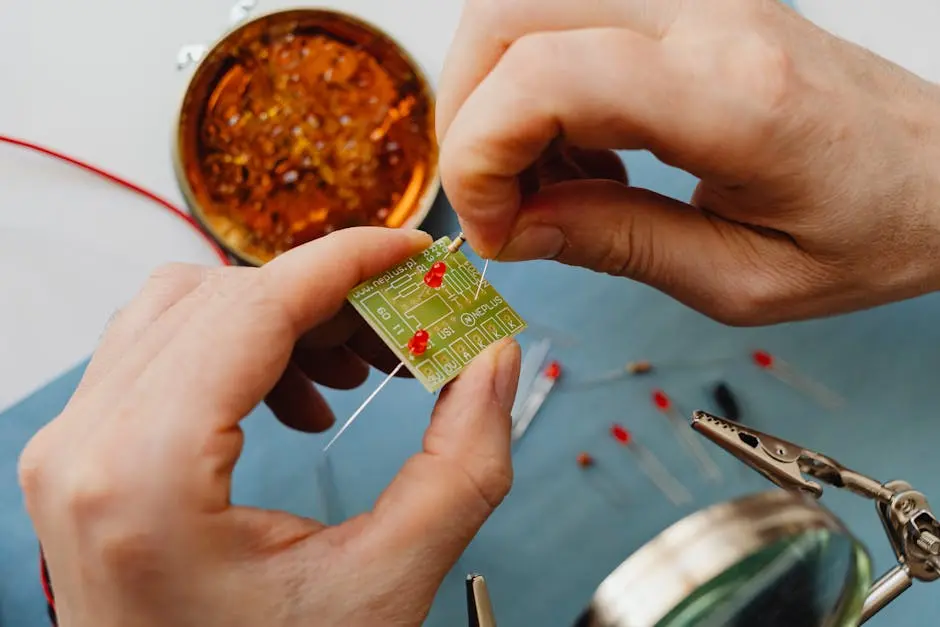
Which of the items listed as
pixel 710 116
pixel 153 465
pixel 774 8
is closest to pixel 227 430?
pixel 153 465

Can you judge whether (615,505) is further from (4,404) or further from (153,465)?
(4,404)

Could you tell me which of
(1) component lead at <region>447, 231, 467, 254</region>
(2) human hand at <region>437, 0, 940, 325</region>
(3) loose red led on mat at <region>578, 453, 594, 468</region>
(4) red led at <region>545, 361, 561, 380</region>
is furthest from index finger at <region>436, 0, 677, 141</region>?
(3) loose red led on mat at <region>578, 453, 594, 468</region>

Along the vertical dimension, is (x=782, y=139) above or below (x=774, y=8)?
below

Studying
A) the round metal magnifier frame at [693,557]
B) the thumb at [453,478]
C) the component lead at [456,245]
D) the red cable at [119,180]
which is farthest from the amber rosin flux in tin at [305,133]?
the round metal magnifier frame at [693,557]

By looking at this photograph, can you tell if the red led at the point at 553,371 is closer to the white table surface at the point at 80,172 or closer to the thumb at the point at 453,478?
the thumb at the point at 453,478

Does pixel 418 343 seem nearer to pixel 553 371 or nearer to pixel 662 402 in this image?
pixel 553 371

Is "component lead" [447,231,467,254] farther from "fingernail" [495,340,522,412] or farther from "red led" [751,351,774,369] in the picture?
"red led" [751,351,774,369]

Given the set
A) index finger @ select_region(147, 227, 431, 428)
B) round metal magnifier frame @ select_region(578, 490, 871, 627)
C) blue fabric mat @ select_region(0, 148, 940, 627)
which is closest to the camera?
round metal magnifier frame @ select_region(578, 490, 871, 627)
